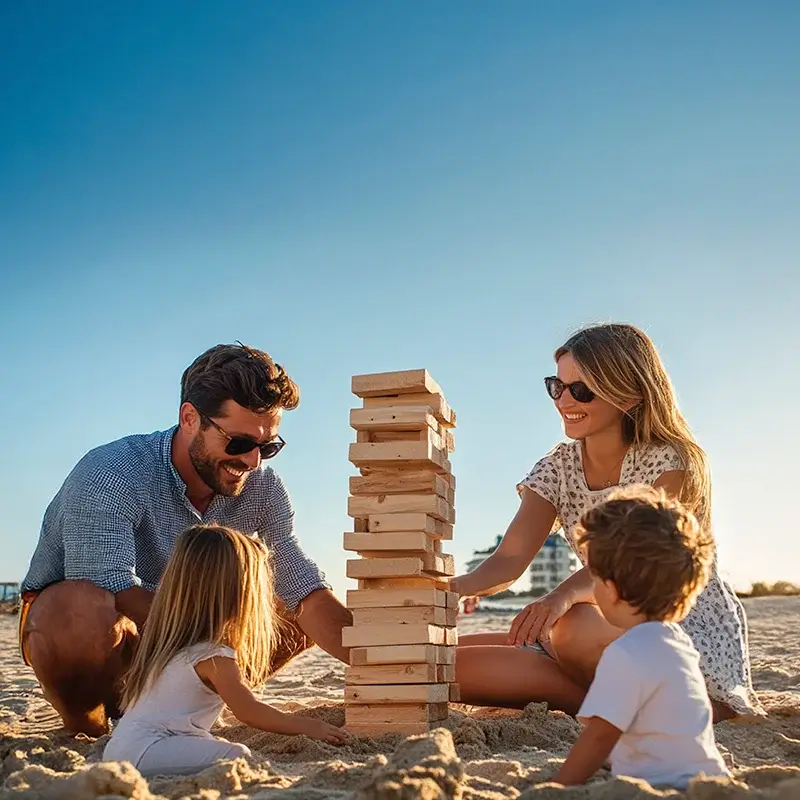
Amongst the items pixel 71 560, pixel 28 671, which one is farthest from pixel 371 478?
pixel 28 671

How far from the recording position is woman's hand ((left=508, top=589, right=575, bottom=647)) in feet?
13.5

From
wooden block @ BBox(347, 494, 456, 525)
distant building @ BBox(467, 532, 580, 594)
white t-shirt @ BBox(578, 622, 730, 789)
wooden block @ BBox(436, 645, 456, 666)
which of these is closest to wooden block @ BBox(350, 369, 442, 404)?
wooden block @ BBox(347, 494, 456, 525)

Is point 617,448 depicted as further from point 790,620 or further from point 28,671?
point 790,620

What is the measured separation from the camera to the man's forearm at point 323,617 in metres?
4.61

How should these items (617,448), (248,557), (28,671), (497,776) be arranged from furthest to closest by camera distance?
(28,671) → (617,448) → (248,557) → (497,776)

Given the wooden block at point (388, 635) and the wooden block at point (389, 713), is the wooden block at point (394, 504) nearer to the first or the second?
the wooden block at point (388, 635)

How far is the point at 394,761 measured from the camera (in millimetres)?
2289

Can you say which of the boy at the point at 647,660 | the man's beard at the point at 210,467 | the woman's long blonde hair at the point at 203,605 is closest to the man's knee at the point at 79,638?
the woman's long blonde hair at the point at 203,605

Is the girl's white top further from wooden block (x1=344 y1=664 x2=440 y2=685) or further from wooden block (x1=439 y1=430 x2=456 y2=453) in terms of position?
wooden block (x1=439 y1=430 x2=456 y2=453)

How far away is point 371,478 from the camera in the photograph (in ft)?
13.6

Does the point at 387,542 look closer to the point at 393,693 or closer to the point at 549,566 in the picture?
the point at 393,693

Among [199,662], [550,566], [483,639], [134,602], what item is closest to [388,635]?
[199,662]

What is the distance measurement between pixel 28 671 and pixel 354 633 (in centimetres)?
462

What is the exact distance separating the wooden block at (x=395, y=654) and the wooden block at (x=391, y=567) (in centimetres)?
28
